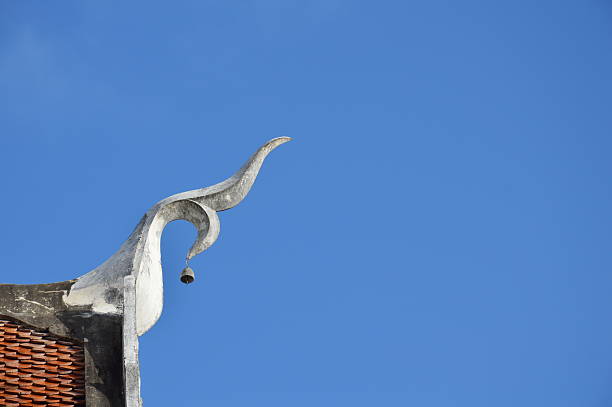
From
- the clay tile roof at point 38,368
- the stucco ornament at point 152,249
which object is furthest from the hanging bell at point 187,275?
the clay tile roof at point 38,368

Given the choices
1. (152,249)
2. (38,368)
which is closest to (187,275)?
(152,249)

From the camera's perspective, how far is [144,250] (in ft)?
53.2

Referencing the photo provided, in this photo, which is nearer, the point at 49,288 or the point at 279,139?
the point at 49,288

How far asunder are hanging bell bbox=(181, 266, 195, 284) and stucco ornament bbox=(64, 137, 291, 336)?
0.22 meters

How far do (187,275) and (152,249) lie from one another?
546mm

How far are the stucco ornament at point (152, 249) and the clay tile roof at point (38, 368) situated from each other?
0.56m

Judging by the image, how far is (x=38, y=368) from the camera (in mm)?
15188

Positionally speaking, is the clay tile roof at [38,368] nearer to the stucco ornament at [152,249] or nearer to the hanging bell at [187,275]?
the stucco ornament at [152,249]

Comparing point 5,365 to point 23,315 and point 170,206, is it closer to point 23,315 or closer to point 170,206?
point 23,315

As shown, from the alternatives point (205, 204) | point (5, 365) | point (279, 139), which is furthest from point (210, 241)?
point (5, 365)

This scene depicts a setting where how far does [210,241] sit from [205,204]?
0.55 m

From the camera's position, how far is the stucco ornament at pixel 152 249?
15750mm

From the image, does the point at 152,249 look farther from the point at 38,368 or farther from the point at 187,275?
the point at 38,368

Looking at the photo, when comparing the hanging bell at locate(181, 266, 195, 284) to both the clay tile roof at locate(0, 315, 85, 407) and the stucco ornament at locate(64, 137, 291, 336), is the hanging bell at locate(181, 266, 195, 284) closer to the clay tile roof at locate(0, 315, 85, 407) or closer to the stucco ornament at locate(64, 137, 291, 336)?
the stucco ornament at locate(64, 137, 291, 336)
